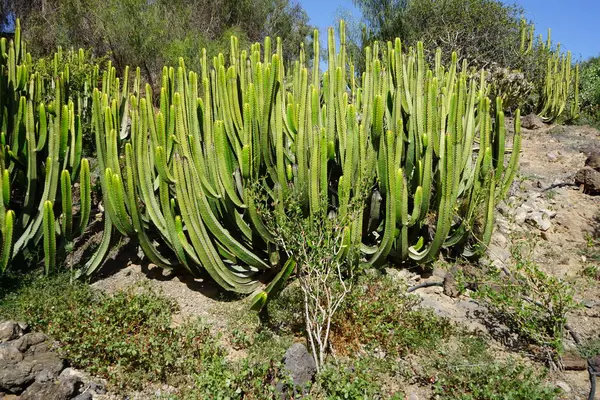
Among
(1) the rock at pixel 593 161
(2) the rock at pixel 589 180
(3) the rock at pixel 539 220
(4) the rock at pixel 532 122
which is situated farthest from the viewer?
(4) the rock at pixel 532 122

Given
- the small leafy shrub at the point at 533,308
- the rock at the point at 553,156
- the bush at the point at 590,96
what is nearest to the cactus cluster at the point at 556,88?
the bush at the point at 590,96

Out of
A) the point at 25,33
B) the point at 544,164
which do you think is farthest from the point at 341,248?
the point at 25,33

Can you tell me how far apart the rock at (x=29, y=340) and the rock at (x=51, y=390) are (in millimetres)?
409

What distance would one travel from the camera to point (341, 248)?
3.89 meters

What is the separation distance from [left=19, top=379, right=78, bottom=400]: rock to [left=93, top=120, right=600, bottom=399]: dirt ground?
1096 mm

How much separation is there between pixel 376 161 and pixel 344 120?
18.5 inches

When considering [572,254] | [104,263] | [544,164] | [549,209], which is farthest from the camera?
[544,164]

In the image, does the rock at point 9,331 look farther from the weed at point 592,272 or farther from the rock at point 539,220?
the rock at point 539,220

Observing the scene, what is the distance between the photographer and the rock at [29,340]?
10.8ft

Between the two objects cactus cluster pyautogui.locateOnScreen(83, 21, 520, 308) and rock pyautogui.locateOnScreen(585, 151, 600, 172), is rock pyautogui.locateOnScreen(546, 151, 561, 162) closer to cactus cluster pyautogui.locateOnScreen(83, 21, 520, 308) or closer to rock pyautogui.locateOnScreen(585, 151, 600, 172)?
rock pyautogui.locateOnScreen(585, 151, 600, 172)

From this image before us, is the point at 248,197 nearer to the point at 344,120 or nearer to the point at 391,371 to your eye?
the point at 344,120

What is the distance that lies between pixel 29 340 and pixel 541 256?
4.71 metres

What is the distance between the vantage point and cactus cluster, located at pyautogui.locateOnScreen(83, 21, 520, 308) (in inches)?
154

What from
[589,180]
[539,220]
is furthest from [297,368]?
[589,180]
